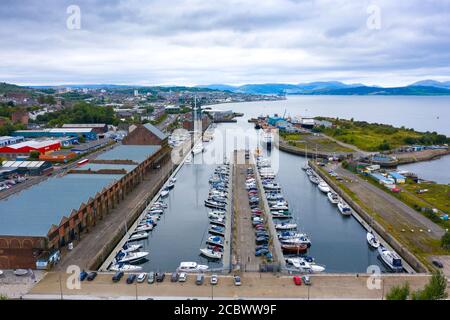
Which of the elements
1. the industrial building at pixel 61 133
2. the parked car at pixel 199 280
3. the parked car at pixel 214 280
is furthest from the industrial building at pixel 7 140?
the parked car at pixel 214 280

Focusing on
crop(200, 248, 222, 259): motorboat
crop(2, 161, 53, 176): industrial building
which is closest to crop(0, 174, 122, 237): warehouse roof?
crop(200, 248, 222, 259): motorboat

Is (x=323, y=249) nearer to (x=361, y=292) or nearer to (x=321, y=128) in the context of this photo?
(x=361, y=292)

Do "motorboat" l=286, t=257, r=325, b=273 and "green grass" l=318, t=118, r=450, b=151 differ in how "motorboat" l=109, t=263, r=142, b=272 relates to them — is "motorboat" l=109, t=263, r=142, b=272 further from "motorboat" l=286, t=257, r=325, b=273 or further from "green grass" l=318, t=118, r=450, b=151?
"green grass" l=318, t=118, r=450, b=151

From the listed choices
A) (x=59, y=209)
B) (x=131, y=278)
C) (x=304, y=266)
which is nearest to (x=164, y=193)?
(x=59, y=209)

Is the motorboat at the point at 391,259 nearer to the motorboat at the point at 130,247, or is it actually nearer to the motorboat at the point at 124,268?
the motorboat at the point at 124,268

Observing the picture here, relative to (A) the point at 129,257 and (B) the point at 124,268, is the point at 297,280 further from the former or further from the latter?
(A) the point at 129,257
